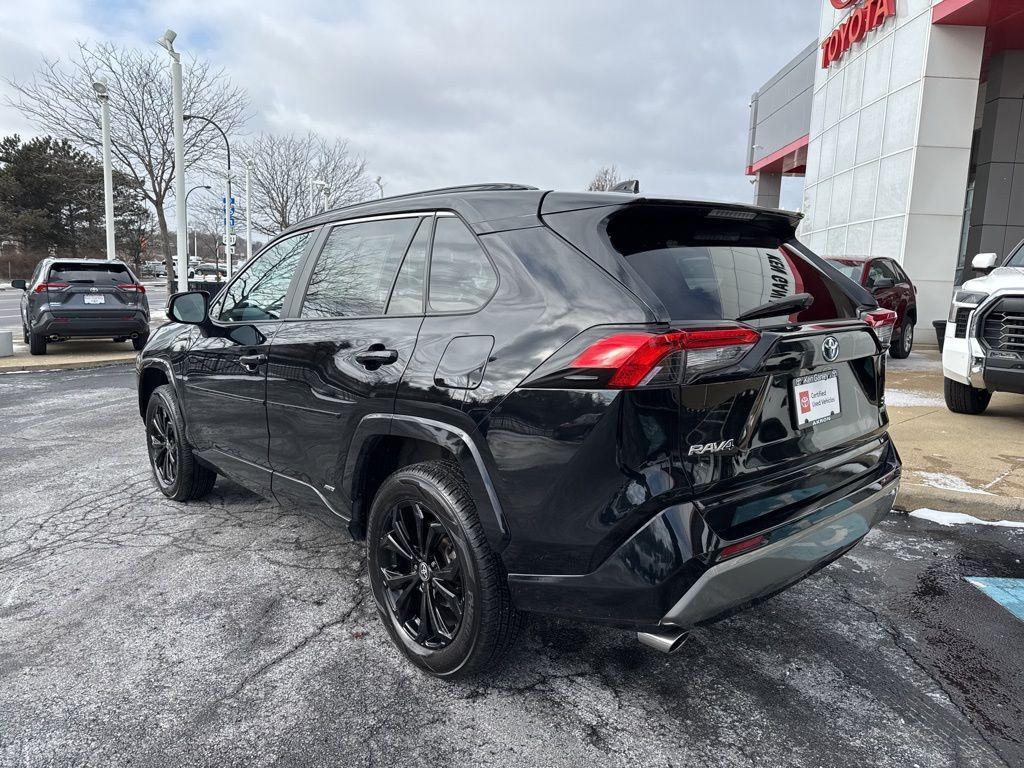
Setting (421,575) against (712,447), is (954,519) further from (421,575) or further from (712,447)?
(421,575)

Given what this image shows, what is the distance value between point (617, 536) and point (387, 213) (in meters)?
1.77

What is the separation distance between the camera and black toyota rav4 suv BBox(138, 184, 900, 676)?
1.97 m

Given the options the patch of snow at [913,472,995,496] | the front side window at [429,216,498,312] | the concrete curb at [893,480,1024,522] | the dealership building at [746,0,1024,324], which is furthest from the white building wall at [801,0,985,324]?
the front side window at [429,216,498,312]

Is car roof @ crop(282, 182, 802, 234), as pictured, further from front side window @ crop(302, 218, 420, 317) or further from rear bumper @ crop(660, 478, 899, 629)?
rear bumper @ crop(660, 478, 899, 629)

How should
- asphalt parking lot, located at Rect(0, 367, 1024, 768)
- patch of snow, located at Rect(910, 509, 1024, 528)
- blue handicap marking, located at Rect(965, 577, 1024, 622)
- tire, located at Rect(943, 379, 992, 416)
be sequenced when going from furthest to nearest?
tire, located at Rect(943, 379, 992, 416)
patch of snow, located at Rect(910, 509, 1024, 528)
blue handicap marking, located at Rect(965, 577, 1024, 622)
asphalt parking lot, located at Rect(0, 367, 1024, 768)

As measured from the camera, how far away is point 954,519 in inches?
168

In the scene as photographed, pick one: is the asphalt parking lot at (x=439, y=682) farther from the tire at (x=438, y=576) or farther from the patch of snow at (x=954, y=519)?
the patch of snow at (x=954, y=519)

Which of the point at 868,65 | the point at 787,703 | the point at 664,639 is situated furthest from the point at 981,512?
the point at 868,65

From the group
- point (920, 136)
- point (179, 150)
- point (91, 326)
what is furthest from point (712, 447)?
point (179, 150)

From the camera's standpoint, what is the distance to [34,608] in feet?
10.0

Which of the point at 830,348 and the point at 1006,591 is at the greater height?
the point at 830,348

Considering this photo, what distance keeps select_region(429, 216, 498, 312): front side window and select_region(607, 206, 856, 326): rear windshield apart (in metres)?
0.49

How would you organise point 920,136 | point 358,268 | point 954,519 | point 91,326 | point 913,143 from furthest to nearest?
point 913,143
point 920,136
point 91,326
point 954,519
point 358,268

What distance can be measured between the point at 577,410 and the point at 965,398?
Answer: 640cm
